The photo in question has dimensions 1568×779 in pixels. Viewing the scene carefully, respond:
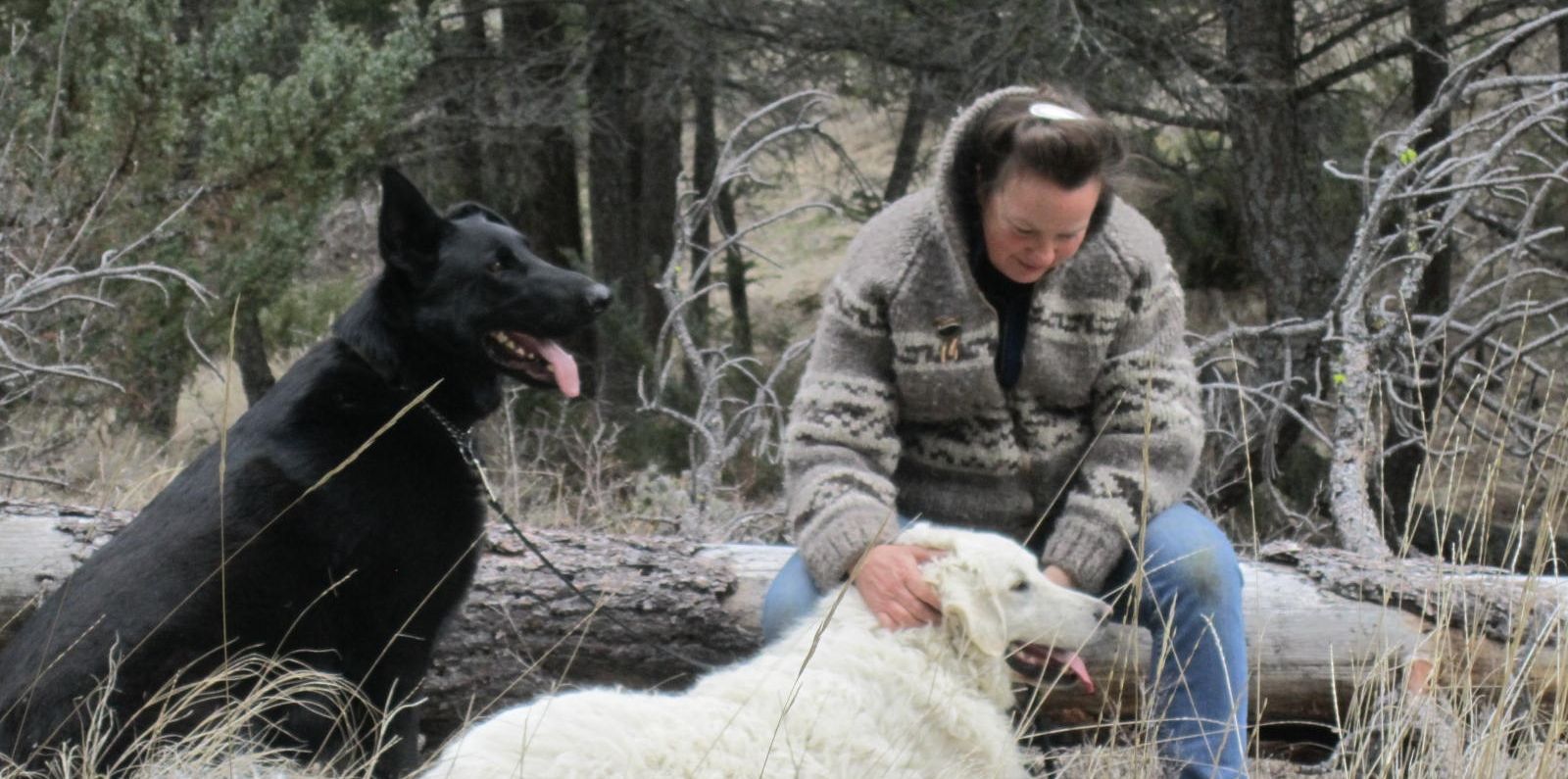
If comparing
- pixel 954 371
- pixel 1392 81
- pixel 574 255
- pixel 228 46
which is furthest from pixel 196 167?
pixel 1392 81

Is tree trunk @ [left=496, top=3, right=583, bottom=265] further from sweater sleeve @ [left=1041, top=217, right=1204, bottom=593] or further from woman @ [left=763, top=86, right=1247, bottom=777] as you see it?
sweater sleeve @ [left=1041, top=217, right=1204, bottom=593]

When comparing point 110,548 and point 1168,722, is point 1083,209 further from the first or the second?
point 110,548

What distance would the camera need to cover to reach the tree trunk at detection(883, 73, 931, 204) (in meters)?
8.88

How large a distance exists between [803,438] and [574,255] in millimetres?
6732

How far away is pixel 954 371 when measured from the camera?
333 cm

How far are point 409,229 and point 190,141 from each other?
405 cm

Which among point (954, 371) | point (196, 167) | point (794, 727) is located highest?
point (196, 167)

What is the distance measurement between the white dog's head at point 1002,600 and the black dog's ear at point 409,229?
58.4 inches

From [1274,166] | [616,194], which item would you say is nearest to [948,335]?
[1274,166]

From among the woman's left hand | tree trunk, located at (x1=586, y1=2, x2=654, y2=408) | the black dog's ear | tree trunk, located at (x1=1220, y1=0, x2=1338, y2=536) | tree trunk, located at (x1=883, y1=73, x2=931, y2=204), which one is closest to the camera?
the woman's left hand

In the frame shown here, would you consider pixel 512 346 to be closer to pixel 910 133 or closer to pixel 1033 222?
pixel 1033 222

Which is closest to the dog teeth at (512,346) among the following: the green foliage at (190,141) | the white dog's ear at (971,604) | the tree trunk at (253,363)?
the white dog's ear at (971,604)

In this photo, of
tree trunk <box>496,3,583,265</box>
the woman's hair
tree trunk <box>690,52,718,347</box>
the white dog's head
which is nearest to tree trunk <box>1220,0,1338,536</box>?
tree trunk <box>690,52,718,347</box>

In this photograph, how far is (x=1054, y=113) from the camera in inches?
125
